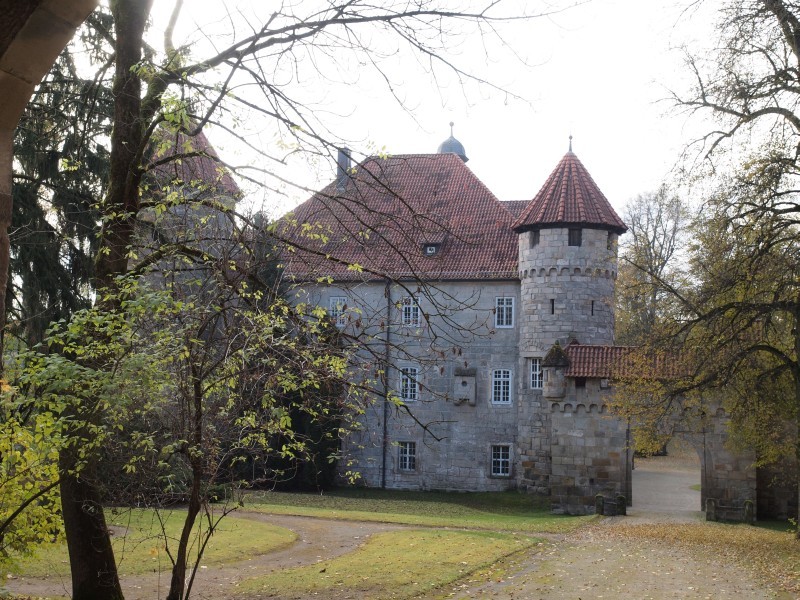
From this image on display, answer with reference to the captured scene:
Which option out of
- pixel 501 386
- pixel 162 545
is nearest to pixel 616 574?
pixel 162 545

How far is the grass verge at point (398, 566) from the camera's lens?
38.8ft

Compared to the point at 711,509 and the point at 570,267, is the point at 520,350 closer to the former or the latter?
the point at 570,267

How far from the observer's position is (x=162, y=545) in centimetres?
1516

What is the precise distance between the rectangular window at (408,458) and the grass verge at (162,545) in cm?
1144

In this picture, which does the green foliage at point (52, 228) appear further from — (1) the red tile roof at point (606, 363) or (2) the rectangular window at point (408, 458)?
(2) the rectangular window at point (408, 458)

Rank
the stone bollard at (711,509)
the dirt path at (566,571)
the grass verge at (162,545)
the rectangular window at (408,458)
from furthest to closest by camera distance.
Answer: the rectangular window at (408,458) < the stone bollard at (711,509) < the grass verge at (162,545) < the dirt path at (566,571)

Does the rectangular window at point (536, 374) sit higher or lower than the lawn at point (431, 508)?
higher

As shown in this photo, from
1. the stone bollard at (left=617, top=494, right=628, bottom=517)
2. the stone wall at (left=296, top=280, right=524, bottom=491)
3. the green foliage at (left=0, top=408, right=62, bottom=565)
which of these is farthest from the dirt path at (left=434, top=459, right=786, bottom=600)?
the stone wall at (left=296, top=280, right=524, bottom=491)

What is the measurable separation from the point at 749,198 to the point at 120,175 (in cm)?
1178

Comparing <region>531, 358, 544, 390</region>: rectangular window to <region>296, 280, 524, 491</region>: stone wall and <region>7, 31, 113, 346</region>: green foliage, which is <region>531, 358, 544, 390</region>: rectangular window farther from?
<region>7, 31, 113, 346</region>: green foliage

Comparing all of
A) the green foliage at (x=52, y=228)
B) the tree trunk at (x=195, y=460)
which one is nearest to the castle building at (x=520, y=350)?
the green foliage at (x=52, y=228)

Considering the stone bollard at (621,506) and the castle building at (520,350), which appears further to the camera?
the castle building at (520,350)

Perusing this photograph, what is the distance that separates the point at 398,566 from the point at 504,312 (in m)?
17.8

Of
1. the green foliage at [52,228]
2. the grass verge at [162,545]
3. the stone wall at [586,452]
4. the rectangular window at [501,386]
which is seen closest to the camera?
the grass verge at [162,545]
